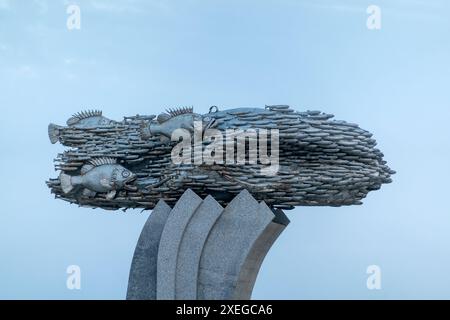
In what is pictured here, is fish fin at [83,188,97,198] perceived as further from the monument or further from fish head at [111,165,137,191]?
fish head at [111,165,137,191]

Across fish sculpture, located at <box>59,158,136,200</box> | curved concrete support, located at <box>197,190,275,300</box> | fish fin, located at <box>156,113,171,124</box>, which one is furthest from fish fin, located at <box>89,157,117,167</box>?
curved concrete support, located at <box>197,190,275,300</box>

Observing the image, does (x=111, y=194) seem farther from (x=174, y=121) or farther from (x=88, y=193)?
(x=174, y=121)

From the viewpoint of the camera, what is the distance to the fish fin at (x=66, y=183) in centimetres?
2447

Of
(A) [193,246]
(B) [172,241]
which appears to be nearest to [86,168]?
(B) [172,241]

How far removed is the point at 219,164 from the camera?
23.2 metres

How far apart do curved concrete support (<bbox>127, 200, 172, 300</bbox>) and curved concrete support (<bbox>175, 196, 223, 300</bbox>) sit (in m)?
0.72

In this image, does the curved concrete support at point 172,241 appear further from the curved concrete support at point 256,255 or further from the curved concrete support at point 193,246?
the curved concrete support at point 256,255

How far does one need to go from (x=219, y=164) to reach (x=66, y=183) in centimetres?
325

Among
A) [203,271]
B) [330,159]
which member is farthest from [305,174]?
[203,271]

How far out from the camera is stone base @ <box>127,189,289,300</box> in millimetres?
22906

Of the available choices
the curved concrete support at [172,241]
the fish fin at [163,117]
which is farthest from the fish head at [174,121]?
the curved concrete support at [172,241]

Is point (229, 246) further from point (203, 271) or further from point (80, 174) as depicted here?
point (80, 174)

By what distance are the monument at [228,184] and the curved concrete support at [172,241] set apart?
2 centimetres
